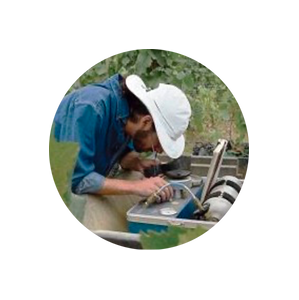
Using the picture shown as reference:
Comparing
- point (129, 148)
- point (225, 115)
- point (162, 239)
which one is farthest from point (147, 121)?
point (162, 239)

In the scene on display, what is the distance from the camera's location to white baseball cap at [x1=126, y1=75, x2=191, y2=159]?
116 inches

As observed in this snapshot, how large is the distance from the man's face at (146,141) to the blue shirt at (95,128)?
35 mm

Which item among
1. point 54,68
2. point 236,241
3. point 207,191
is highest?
point 54,68

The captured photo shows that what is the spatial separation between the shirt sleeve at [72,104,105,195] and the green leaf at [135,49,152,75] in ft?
0.94

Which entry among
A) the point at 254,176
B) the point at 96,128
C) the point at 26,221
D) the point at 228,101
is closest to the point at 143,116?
the point at 96,128

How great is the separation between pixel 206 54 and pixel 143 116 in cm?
42

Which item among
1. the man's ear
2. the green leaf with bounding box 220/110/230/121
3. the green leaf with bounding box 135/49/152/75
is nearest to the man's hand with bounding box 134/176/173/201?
the man's ear

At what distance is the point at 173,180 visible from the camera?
2.99m

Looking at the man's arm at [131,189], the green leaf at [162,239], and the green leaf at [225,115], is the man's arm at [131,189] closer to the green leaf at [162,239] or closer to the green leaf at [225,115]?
the green leaf at [162,239]

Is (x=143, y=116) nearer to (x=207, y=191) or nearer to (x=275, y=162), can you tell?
(x=207, y=191)

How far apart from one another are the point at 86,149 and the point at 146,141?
29 cm

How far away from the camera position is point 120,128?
2.96 m

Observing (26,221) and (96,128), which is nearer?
(96,128)

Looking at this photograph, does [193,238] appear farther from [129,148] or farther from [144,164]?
[129,148]
